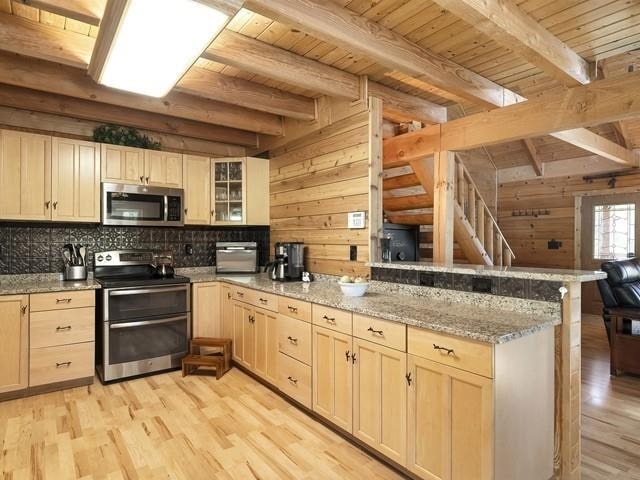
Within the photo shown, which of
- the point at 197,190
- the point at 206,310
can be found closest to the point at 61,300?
the point at 206,310

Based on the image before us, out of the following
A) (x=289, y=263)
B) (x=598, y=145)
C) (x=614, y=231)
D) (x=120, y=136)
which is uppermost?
(x=598, y=145)

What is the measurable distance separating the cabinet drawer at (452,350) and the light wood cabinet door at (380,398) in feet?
0.42

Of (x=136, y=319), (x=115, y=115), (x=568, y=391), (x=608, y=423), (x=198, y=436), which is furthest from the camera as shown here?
(x=115, y=115)

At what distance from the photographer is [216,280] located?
12.9 feet

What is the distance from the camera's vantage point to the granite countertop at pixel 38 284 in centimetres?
302

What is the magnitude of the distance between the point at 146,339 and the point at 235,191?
5.99 ft

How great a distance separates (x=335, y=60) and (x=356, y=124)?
540 millimetres

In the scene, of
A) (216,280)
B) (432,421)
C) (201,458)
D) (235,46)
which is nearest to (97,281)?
(216,280)

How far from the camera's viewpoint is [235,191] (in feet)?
14.3

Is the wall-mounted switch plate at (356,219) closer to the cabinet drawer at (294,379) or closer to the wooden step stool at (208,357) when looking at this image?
the cabinet drawer at (294,379)

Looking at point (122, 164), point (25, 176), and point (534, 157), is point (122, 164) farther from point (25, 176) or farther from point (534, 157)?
point (534, 157)

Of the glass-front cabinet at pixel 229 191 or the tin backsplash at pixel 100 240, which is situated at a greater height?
the glass-front cabinet at pixel 229 191

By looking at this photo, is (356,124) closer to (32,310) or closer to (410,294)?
(410,294)

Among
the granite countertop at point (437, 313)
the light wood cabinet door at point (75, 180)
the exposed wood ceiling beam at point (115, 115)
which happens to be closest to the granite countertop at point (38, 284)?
the light wood cabinet door at point (75, 180)
